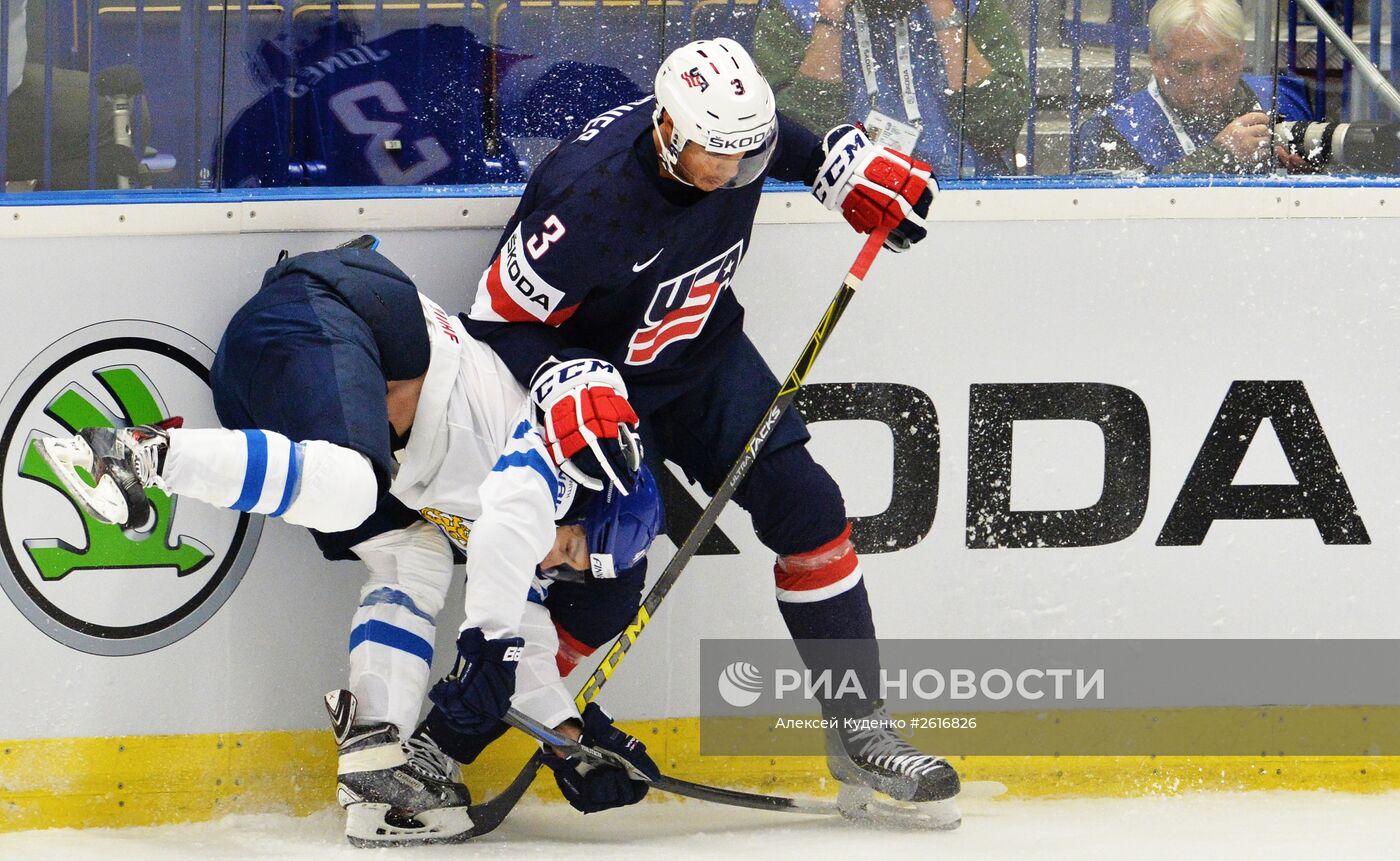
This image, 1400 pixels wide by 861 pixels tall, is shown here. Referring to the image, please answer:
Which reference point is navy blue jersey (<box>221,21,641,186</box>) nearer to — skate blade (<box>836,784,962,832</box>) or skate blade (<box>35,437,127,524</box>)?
skate blade (<box>35,437,127,524</box>)

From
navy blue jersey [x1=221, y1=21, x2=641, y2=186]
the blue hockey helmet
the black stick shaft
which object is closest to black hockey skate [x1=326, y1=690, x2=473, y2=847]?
the black stick shaft

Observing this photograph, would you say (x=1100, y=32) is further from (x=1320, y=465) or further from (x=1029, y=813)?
(x=1029, y=813)

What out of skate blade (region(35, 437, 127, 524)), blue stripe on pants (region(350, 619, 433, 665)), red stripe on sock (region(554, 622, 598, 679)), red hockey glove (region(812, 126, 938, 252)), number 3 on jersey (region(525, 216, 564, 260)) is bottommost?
red stripe on sock (region(554, 622, 598, 679))

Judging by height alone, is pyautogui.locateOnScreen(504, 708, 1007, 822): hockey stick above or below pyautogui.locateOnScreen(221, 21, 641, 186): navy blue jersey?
below

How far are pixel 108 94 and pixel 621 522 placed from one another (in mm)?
1131

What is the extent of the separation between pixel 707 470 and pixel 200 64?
1118 mm

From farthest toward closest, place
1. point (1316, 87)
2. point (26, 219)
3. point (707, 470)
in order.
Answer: point (1316, 87)
point (707, 470)
point (26, 219)

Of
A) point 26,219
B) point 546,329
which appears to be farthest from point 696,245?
point 26,219

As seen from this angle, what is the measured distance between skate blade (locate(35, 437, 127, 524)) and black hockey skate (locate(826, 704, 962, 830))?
4.49 feet

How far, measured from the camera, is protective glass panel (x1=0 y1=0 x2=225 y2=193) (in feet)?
9.17

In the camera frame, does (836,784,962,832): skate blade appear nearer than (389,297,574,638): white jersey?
No

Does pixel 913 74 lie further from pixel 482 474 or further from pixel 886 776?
pixel 886 776

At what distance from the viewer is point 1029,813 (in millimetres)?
3117

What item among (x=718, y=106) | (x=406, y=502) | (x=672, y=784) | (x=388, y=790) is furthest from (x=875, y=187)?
(x=388, y=790)
